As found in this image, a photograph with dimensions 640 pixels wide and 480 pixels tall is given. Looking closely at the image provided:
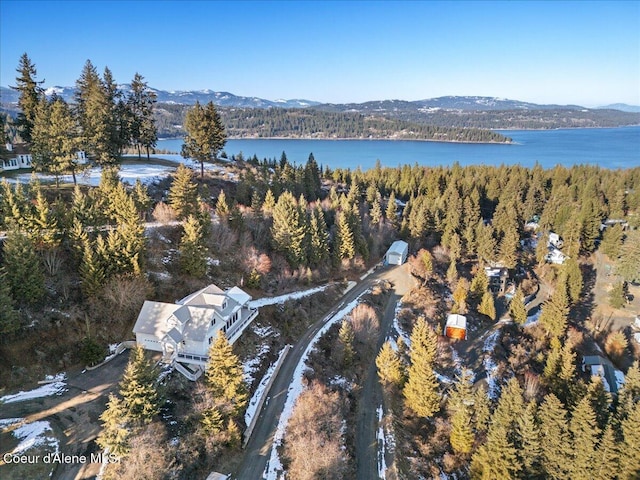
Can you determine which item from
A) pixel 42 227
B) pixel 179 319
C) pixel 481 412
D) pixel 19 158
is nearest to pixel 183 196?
pixel 42 227

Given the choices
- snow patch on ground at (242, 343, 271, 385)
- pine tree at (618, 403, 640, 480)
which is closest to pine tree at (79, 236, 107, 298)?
snow patch on ground at (242, 343, 271, 385)

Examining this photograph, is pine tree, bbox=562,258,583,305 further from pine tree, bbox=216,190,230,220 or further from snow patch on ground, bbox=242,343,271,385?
pine tree, bbox=216,190,230,220

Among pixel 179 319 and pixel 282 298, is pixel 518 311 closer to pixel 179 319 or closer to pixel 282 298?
pixel 282 298

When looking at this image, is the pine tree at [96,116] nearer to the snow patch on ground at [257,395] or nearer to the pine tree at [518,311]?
the snow patch on ground at [257,395]

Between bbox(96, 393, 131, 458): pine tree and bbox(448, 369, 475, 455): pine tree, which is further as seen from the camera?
bbox(448, 369, 475, 455): pine tree

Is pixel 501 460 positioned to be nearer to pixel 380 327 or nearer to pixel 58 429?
pixel 380 327

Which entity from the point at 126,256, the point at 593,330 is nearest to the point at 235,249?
the point at 126,256

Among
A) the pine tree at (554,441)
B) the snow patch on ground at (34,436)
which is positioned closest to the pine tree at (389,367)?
the pine tree at (554,441)
